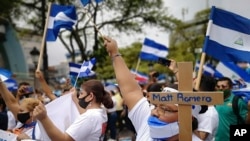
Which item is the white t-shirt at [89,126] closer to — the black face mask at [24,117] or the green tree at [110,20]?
the black face mask at [24,117]

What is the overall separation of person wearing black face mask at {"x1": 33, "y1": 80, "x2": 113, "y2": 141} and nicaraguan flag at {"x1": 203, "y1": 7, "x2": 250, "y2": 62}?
1.48 m

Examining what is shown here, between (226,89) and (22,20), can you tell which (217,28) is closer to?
(226,89)

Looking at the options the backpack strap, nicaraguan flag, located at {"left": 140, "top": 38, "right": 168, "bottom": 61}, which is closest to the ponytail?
the backpack strap

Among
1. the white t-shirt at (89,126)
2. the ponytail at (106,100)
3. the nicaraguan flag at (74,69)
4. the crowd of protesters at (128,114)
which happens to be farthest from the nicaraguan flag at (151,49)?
the white t-shirt at (89,126)

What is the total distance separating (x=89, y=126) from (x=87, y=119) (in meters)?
0.07

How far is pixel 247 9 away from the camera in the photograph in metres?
4.23

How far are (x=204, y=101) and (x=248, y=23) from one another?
6.92 feet

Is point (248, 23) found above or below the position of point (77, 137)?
above

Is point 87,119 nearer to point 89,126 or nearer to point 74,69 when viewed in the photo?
point 89,126

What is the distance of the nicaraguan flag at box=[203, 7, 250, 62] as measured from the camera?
4.85 metres

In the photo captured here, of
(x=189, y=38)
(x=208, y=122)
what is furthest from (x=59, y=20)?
(x=189, y=38)

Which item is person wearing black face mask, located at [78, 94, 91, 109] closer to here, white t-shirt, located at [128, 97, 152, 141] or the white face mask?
white t-shirt, located at [128, 97, 152, 141]

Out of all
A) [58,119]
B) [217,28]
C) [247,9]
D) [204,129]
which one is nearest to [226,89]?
[217,28]

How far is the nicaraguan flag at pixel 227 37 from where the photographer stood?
4.85 meters
